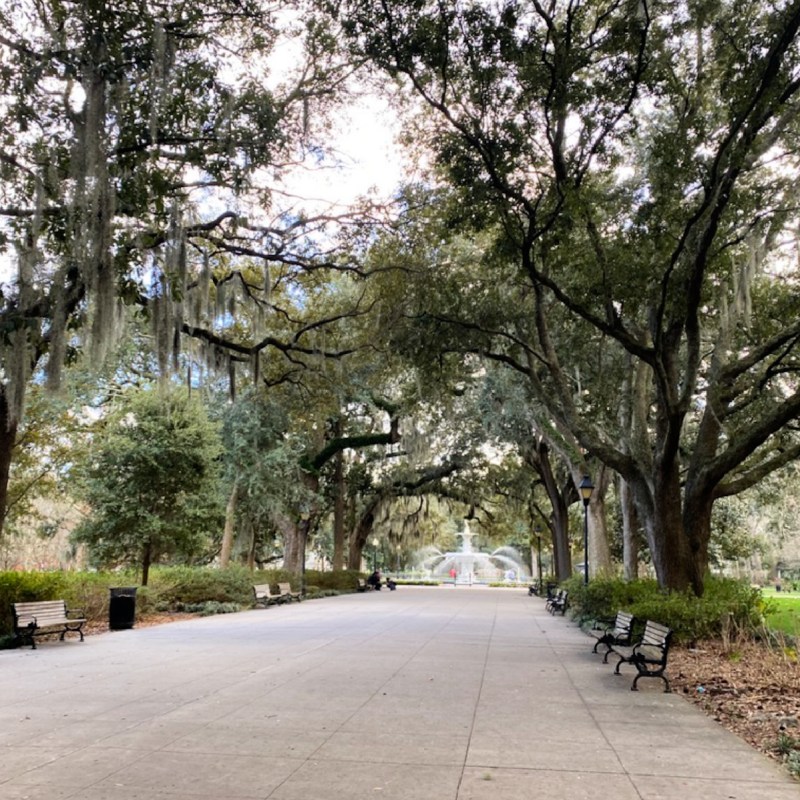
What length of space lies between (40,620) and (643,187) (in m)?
12.5

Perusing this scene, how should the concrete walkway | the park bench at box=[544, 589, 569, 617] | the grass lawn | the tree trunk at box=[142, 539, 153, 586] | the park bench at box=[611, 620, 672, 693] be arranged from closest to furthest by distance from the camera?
1. the concrete walkway
2. the park bench at box=[611, 620, 672, 693]
3. the grass lawn
4. the tree trunk at box=[142, 539, 153, 586]
5. the park bench at box=[544, 589, 569, 617]

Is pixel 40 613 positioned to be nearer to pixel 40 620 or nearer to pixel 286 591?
pixel 40 620

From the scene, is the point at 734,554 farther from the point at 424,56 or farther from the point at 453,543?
the point at 453,543

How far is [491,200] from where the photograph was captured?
9.74 m

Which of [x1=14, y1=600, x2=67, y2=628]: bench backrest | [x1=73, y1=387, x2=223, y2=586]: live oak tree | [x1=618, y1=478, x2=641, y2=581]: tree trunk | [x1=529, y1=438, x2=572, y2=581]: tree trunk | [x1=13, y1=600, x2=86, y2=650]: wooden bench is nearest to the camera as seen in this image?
[x1=13, y1=600, x2=86, y2=650]: wooden bench

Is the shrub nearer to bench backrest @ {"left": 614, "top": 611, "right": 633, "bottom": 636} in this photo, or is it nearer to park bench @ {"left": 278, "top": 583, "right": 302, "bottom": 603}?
park bench @ {"left": 278, "top": 583, "right": 302, "bottom": 603}

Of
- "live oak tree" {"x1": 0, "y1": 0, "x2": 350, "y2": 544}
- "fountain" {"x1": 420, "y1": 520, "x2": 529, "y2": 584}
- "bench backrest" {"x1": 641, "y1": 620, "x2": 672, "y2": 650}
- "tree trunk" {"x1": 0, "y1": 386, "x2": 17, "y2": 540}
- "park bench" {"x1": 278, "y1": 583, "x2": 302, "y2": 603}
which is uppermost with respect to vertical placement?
"live oak tree" {"x1": 0, "y1": 0, "x2": 350, "y2": 544}

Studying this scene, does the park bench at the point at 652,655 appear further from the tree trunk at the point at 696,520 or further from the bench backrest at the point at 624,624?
the tree trunk at the point at 696,520

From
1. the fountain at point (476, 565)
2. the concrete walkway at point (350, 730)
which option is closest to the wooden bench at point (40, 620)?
the concrete walkway at point (350, 730)

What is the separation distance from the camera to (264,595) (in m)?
19.6

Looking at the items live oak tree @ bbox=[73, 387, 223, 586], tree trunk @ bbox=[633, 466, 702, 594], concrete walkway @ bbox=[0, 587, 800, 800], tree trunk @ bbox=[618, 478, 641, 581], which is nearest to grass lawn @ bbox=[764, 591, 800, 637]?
tree trunk @ bbox=[633, 466, 702, 594]

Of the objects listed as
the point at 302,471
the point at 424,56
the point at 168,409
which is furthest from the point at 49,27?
the point at 302,471

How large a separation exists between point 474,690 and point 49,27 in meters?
8.24

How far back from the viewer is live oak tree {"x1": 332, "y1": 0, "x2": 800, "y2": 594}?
828 cm
